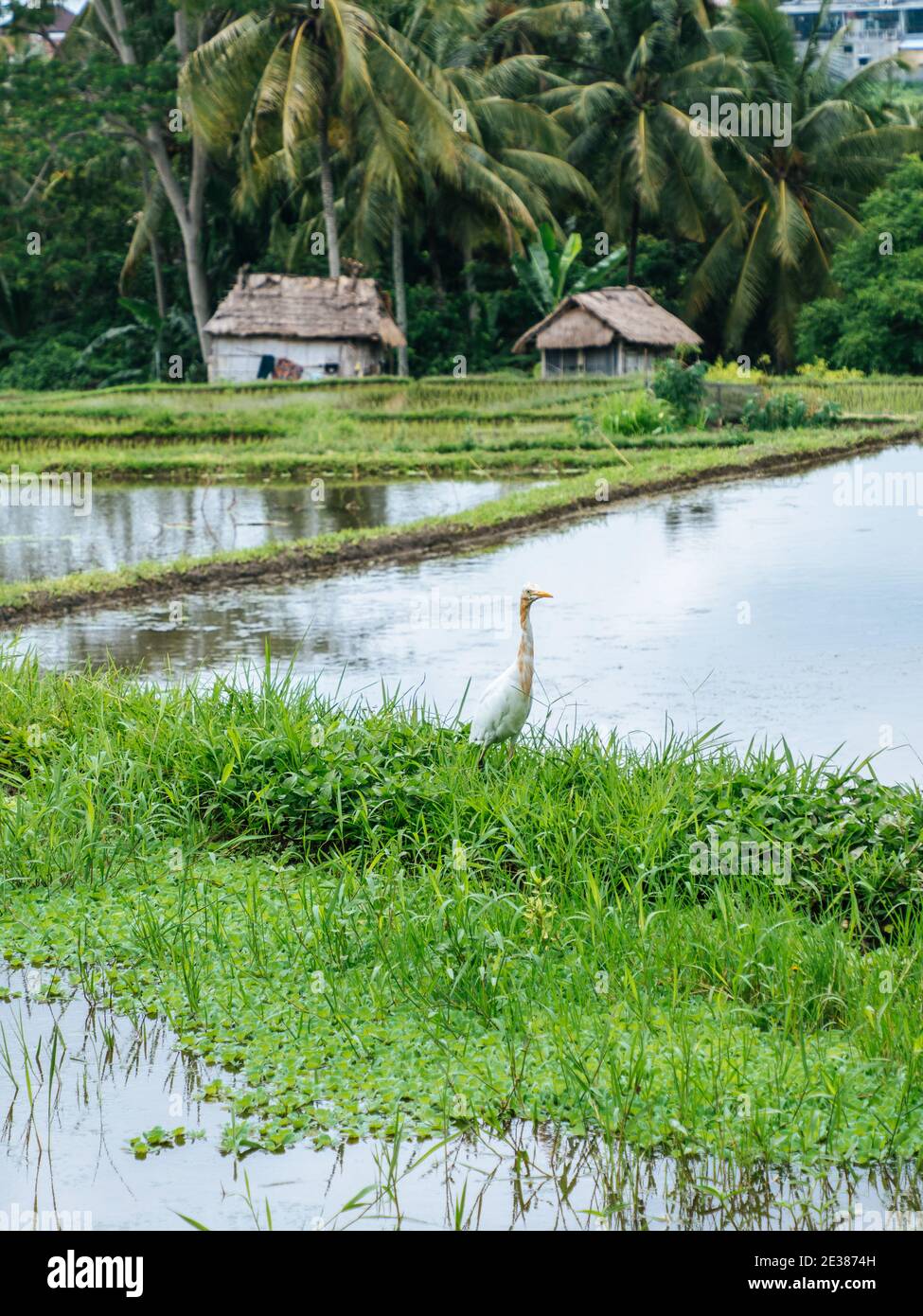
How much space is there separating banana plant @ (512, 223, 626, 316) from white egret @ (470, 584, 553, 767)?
27801mm

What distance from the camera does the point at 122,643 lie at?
982 centimetres

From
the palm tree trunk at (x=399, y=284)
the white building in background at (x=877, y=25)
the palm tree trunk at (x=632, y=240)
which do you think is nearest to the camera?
the palm tree trunk at (x=399, y=284)

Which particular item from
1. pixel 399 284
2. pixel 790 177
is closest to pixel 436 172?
pixel 399 284


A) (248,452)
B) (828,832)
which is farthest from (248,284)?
(828,832)

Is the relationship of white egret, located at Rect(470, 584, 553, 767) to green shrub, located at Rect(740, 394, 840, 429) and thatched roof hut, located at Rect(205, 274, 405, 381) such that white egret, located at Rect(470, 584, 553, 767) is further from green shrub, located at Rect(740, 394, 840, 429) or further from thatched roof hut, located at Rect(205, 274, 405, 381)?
thatched roof hut, located at Rect(205, 274, 405, 381)

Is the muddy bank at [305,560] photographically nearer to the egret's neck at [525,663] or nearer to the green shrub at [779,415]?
the egret's neck at [525,663]

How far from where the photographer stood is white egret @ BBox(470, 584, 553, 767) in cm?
556

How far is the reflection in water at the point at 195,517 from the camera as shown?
46.2 ft

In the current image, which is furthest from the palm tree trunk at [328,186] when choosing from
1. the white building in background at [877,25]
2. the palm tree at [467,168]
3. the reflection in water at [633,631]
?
the white building in background at [877,25]

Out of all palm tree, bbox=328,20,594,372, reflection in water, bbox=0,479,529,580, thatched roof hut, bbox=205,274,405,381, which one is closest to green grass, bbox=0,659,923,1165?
reflection in water, bbox=0,479,529,580

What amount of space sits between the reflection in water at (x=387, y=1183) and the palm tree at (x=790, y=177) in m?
30.4

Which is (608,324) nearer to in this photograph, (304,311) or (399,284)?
(399,284)

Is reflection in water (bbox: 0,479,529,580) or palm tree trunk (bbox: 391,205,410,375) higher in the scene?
palm tree trunk (bbox: 391,205,410,375)

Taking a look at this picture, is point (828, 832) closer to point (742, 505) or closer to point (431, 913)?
point (431, 913)
